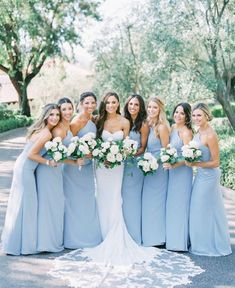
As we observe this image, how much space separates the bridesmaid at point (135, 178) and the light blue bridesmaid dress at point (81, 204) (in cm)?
49

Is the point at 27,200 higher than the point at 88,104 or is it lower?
lower

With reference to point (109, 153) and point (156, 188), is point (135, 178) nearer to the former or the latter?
point (156, 188)

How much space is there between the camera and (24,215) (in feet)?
21.0

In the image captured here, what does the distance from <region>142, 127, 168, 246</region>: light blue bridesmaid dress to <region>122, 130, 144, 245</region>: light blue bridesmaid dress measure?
3.5 inches

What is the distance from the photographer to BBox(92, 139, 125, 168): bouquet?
632cm

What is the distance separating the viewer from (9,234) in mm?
6426

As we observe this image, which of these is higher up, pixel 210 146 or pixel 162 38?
pixel 162 38

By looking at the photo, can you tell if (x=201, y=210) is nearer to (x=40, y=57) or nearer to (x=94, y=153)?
(x=94, y=153)

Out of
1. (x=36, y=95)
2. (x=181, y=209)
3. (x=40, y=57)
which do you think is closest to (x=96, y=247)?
(x=181, y=209)

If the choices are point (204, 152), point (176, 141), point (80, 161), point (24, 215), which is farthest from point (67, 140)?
point (204, 152)

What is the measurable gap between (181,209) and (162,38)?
893 cm

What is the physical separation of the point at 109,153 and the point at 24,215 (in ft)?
4.87

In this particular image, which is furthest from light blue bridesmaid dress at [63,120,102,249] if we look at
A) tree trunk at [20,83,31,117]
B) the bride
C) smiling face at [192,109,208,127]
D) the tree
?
tree trunk at [20,83,31,117]

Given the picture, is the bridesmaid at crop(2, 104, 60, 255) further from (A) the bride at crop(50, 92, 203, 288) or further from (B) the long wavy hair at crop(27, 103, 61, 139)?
(A) the bride at crop(50, 92, 203, 288)
